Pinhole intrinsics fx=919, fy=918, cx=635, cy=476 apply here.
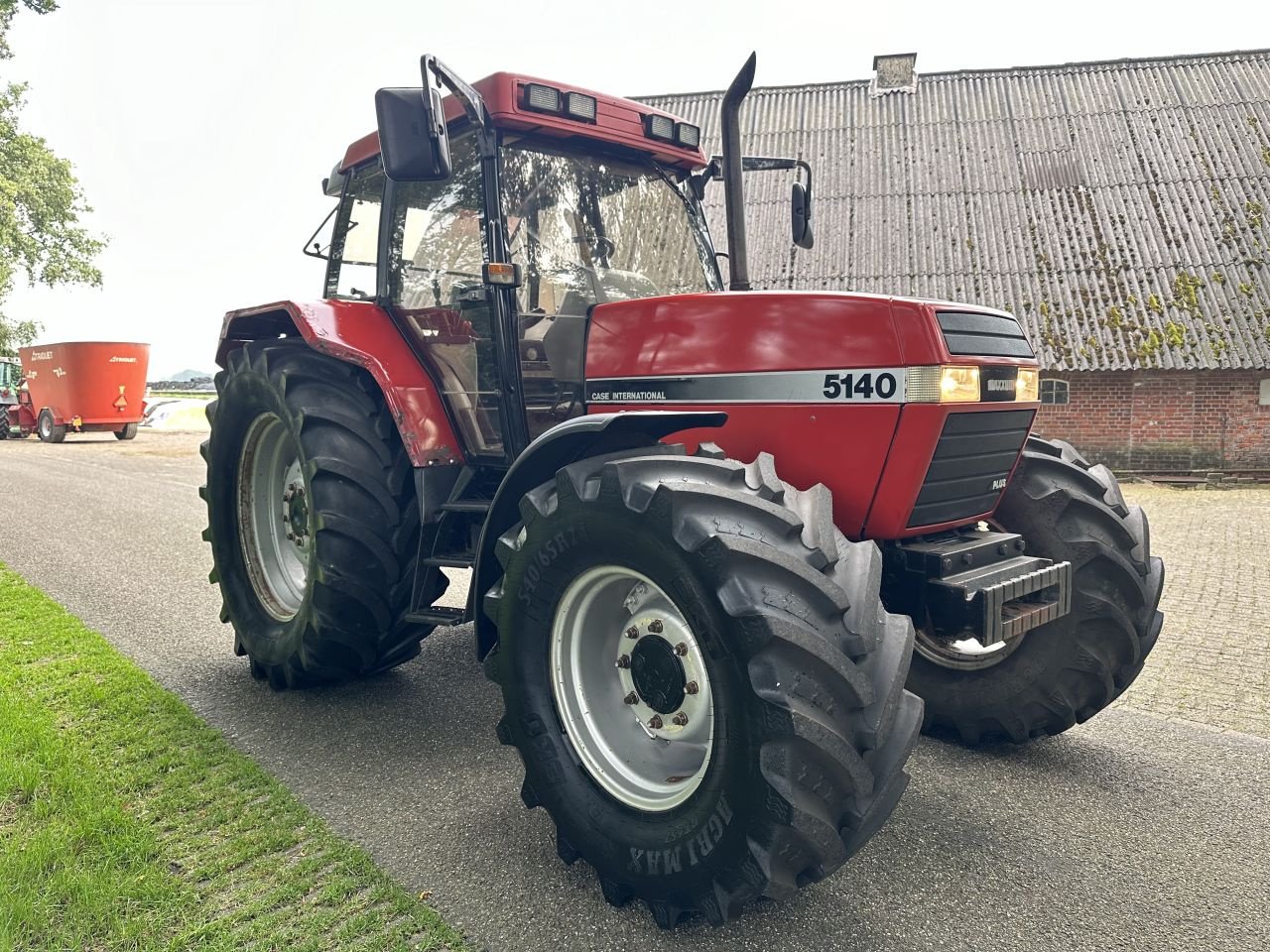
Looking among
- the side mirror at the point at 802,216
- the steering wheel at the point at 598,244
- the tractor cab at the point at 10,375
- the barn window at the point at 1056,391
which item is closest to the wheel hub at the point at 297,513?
the steering wheel at the point at 598,244

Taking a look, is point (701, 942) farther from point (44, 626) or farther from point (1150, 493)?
point (1150, 493)

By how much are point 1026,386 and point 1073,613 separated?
866mm

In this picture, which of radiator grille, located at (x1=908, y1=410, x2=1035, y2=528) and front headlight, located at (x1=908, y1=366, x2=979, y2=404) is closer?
front headlight, located at (x1=908, y1=366, x2=979, y2=404)

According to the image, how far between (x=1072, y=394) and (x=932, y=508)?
13458mm

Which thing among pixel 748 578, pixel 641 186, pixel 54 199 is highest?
pixel 54 199

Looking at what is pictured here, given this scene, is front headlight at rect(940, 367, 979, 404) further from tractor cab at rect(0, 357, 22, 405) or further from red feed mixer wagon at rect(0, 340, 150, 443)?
tractor cab at rect(0, 357, 22, 405)

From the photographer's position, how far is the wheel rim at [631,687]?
262 centimetres

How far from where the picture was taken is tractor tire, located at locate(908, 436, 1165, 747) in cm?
337

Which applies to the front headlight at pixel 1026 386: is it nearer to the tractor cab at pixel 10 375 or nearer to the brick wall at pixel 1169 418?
the brick wall at pixel 1169 418

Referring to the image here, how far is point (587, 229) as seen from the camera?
374cm

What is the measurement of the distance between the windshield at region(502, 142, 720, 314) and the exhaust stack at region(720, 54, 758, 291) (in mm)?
366

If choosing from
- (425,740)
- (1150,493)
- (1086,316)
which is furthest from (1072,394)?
(425,740)

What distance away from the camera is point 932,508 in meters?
2.95

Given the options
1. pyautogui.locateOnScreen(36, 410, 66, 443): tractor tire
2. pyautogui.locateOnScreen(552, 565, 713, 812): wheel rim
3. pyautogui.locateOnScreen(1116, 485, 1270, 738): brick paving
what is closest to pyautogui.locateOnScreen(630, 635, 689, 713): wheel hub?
pyautogui.locateOnScreen(552, 565, 713, 812): wheel rim
